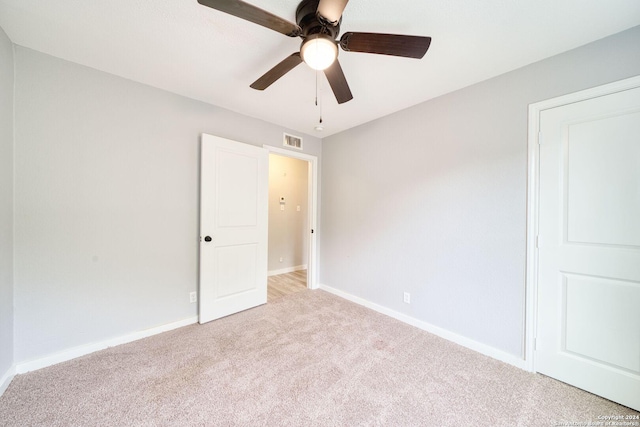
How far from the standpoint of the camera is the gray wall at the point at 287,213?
4449mm

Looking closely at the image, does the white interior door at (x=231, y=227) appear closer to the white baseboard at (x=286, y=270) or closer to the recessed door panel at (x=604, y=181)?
the white baseboard at (x=286, y=270)

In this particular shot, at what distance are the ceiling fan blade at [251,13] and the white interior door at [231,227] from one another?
1576mm

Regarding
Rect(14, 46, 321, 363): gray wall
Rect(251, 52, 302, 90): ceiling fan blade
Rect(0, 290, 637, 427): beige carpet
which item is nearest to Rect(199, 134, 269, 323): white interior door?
Rect(14, 46, 321, 363): gray wall

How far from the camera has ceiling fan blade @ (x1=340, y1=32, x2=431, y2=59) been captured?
4.01 feet

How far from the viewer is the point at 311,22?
4.18 ft

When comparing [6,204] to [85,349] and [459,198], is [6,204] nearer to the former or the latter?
[85,349]

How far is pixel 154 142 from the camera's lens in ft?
7.33

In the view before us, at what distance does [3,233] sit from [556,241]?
3888 mm

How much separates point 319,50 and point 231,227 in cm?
204

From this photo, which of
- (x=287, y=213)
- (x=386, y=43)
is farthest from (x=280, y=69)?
(x=287, y=213)

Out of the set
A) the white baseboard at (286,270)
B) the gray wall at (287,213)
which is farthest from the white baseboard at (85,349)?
the gray wall at (287,213)

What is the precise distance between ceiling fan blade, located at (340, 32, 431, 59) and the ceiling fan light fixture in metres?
0.07

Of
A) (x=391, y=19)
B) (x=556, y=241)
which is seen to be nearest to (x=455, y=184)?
(x=556, y=241)

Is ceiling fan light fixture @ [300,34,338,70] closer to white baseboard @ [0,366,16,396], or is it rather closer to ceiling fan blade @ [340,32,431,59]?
ceiling fan blade @ [340,32,431,59]
